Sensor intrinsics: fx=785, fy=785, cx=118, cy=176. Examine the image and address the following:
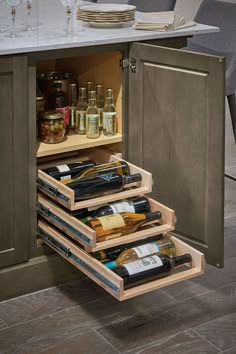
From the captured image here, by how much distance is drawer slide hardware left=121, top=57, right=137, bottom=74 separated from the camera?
2.92 metres

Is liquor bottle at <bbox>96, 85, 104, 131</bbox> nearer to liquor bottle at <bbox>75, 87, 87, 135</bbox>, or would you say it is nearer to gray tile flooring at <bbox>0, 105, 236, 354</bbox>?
liquor bottle at <bbox>75, 87, 87, 135</bbox>

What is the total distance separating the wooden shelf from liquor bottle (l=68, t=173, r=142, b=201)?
0.21 meters

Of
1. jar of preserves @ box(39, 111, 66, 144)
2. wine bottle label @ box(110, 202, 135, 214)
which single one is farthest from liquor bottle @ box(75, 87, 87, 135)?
wine bottle label @ box(110, 202, 135, 214)

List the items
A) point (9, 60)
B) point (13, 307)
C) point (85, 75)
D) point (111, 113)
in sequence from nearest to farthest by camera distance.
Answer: point (9, 60), point (13, 307), point (111, 113), point (85, 75)

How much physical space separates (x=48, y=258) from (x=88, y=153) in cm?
50

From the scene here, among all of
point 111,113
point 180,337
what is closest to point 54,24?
point 111,113

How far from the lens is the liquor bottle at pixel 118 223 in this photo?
263cm

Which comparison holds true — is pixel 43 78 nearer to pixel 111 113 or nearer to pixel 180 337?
pixel 111 113

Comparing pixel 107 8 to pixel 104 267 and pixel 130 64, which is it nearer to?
→ pixel 130 64

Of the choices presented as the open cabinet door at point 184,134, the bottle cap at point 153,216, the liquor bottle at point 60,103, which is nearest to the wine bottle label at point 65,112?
the liquor bottle at point 60,103

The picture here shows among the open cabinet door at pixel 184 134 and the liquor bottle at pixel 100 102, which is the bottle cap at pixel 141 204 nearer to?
the open cabinet door at pixel 184 134

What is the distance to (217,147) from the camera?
8.79 feet

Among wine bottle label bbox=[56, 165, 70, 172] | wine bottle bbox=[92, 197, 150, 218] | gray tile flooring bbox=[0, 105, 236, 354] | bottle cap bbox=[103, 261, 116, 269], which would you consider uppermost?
wine bottle label bbox=[56, 165, 70, 172]

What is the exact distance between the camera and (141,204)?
2.79m
